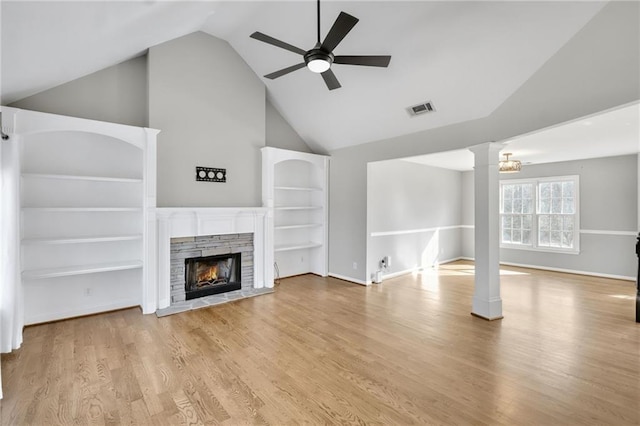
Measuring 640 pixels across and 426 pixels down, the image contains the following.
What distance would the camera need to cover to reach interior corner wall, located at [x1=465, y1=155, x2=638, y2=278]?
614 centimetres

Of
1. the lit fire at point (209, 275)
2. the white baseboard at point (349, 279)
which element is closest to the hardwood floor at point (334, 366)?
the lit fire at point (209, 275)

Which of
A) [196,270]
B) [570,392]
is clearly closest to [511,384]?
[570,392]

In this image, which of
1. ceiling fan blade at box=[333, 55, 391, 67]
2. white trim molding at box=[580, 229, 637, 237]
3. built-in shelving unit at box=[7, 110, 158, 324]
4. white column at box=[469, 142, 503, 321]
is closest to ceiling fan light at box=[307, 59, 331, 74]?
ceiling fan blade at box=[333, 55, 391, 67]

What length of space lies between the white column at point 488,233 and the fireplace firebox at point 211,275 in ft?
12.5

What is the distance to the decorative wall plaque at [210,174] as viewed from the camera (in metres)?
4.89

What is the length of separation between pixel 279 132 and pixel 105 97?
2928mm

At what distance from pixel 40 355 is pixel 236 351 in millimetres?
1928

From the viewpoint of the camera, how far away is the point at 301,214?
6.62m

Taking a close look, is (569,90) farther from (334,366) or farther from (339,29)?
(334,366)

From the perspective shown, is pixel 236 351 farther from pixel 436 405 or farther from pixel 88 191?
pixel 88 191

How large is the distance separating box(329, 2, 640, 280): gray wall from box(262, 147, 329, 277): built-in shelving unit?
4.83ft

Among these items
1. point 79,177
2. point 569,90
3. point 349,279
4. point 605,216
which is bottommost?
point 349,279

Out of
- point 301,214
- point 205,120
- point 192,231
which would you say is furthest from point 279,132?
point 192,231

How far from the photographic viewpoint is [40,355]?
3.04m
